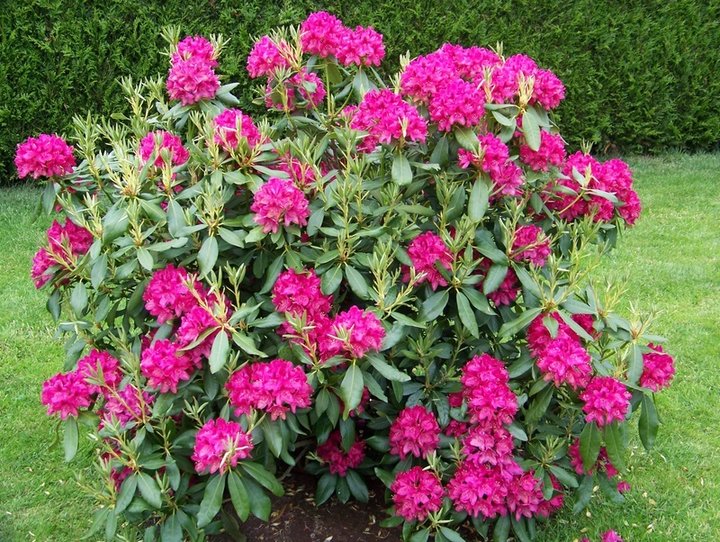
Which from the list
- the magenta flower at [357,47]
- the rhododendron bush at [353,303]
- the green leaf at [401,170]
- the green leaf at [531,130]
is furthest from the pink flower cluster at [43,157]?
the green leaf at [531,130]

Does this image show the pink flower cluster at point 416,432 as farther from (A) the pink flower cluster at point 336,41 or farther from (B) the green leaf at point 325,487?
(A) the pink flower cluster at point 336,41

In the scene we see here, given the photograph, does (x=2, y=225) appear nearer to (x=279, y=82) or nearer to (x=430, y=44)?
(x=430, y=44)

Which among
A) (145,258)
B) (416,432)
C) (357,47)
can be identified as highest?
(357,47)

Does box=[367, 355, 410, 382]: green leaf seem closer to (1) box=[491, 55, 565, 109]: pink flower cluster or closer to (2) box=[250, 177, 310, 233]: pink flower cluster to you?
(2) box=[250, 177, 310, 233]: pink flower cluster

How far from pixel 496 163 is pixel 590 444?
90cm

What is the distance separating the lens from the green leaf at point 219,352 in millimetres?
2340

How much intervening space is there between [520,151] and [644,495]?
1.49 m

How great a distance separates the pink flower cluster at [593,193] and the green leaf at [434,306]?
0.53 meters

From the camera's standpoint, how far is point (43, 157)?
2834 millimetres

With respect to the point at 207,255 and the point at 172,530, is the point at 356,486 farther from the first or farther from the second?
the point at 207,255

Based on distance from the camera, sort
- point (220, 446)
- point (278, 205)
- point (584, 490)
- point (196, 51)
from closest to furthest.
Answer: point (220, 446)
point (278, 205)
point (584, 490)
point (196, 51)

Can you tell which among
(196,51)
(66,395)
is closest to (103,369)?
(66,395)

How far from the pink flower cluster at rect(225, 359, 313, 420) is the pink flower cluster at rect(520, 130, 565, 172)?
98 cm

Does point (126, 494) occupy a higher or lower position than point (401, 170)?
lower
